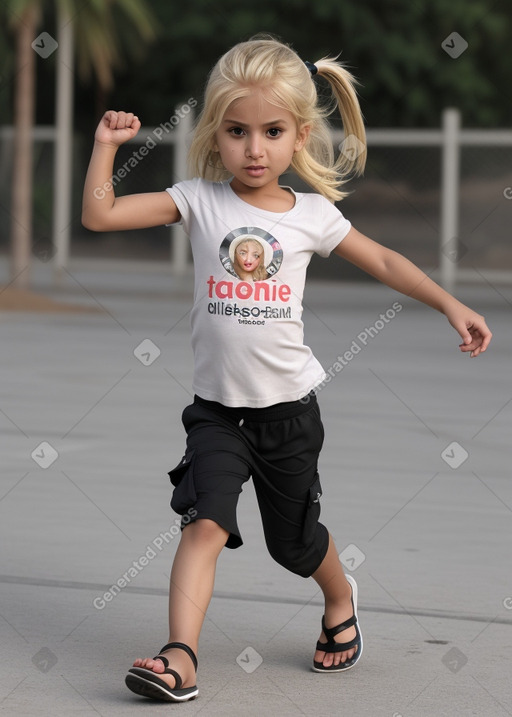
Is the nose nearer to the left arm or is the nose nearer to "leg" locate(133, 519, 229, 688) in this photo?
the left arm

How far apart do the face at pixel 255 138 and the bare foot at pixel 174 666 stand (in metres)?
1.23

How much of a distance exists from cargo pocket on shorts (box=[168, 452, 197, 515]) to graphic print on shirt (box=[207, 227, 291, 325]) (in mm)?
396

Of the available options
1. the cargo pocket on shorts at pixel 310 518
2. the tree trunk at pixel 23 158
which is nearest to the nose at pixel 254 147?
the cargo pocket on shorts at pixel 310 518

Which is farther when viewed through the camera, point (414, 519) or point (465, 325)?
point (414, 519)

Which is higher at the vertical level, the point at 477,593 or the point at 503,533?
the point at 503,533

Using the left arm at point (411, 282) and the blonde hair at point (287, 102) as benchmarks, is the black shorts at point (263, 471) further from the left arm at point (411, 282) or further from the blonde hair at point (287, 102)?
the blonde hair at point (287, 102)

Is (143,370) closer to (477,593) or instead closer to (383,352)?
(383,352)

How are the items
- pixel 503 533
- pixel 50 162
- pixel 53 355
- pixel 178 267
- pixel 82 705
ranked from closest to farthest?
1. pixel 82 705
2. pixel 503 533
3. pixel 53 355
4. pixel 178 267
5. pixel 50 162

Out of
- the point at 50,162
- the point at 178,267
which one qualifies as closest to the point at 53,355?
the point at 178,267

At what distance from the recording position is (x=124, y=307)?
55.4 feet

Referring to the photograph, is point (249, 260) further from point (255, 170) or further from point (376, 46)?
point (376, 46)

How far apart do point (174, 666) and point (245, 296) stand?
37.9 inches

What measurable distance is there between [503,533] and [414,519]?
0.39 m

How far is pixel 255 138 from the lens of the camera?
3.82 meters
